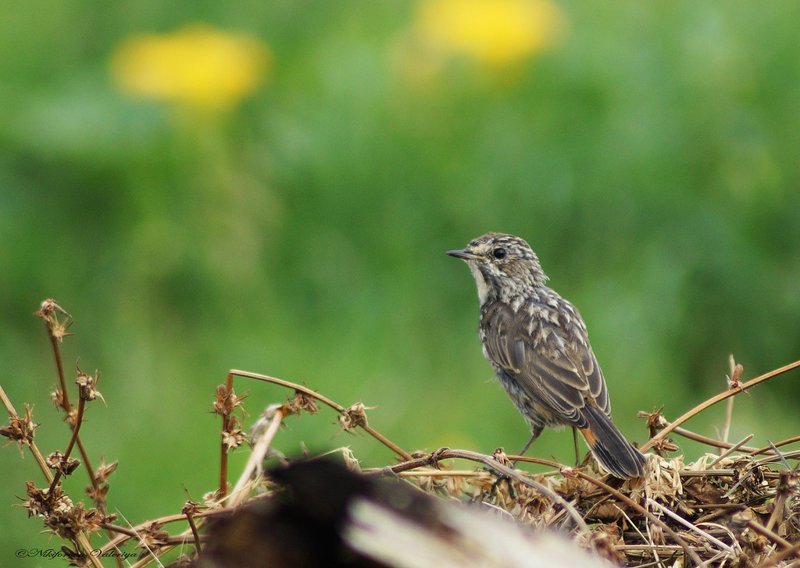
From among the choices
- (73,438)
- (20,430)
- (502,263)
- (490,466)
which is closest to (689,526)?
(490,466)

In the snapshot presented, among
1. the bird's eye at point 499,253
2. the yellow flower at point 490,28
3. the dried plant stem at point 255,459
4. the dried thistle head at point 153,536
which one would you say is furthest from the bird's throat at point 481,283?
the dried thistle head at point 153,536

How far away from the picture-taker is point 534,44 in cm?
1012

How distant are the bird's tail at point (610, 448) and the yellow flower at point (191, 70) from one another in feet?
16.1

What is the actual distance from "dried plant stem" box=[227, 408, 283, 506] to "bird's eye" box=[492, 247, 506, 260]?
11.5 ft

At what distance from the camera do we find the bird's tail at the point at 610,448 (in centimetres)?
402

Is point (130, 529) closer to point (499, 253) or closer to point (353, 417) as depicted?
point (353, 417)

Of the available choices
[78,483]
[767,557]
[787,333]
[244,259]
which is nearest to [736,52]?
[787,333]

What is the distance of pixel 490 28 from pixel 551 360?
14.7 ft

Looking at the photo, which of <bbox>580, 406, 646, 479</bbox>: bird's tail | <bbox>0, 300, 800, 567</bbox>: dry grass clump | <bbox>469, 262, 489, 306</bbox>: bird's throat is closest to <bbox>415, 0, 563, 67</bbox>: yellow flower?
<bbox>469, 262, 489, 306</bbox>: bird's throat

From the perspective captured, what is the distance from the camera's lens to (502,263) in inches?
282

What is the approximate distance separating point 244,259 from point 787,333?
3.62 meters

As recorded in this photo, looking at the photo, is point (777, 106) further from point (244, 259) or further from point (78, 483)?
point (78, 483)

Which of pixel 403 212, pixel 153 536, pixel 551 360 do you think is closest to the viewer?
pixel 153 536

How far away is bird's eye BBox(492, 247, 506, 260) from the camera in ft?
23.4
